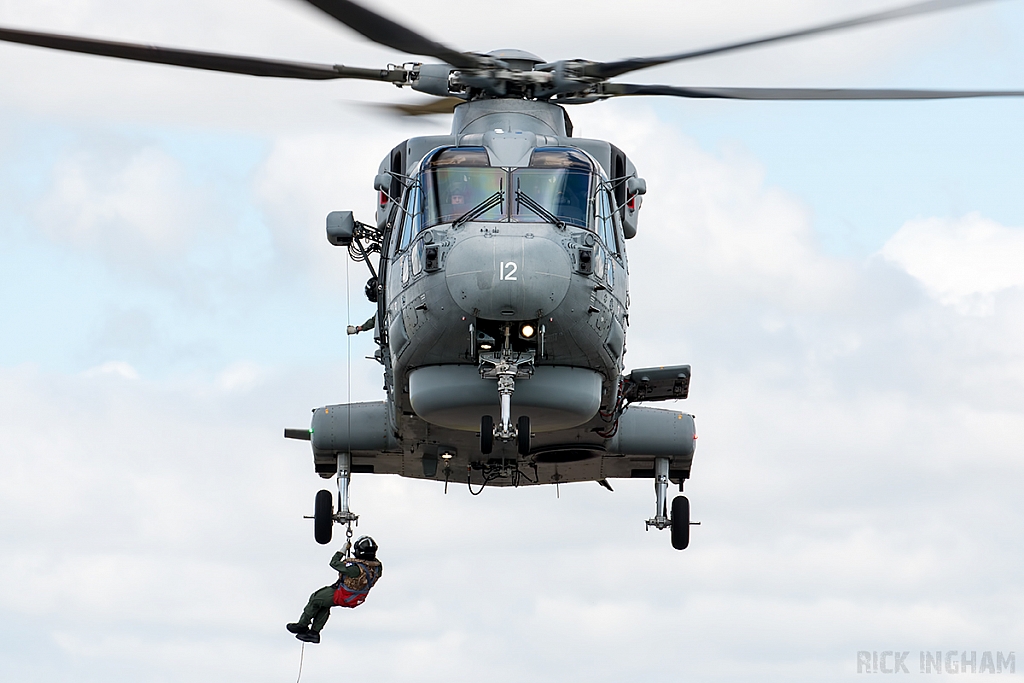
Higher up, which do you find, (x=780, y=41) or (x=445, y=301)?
(x=780, y=41)

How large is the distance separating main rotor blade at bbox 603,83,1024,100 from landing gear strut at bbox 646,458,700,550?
6.11 metres

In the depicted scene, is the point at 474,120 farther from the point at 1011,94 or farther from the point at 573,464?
the point at 1011,94

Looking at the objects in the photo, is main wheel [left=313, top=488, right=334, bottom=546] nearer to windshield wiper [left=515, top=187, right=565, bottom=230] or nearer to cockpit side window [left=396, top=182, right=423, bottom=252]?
cockpit side window [left=396, top=182, right=423, bottom=252]

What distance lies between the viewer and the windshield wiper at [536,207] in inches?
857

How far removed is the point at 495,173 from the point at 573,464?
625 centimetres

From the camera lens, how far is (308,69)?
20.8 m

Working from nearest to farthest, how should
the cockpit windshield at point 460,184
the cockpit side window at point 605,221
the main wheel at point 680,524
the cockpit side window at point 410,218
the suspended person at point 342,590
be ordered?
the cockpit windshield at point 460,184
the cockpit side window at point 410,218
the cockpit side window at point 605,221
the suspended person at point 342,590
the main wheel at point 680,524

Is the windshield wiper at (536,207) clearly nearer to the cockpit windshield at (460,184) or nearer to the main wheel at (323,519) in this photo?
the cockpit windshield at (460,184)

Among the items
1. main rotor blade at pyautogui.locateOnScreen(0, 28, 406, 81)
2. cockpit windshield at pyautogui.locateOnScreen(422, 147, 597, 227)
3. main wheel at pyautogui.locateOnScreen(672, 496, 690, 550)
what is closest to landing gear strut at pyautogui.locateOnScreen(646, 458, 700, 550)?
main wheel at pyautogui.locateOnScreen(672, 496, 690, 550)

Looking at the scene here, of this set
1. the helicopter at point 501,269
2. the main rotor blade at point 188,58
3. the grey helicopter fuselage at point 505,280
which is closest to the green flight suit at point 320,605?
the helicopter at point 501,269

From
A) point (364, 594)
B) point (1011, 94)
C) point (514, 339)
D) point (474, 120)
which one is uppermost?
point (474, 120)

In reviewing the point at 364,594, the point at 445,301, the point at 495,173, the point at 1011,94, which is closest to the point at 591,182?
the point at 495,173

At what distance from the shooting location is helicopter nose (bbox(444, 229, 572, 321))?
67.5 feet

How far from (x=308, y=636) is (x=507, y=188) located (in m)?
7.78
